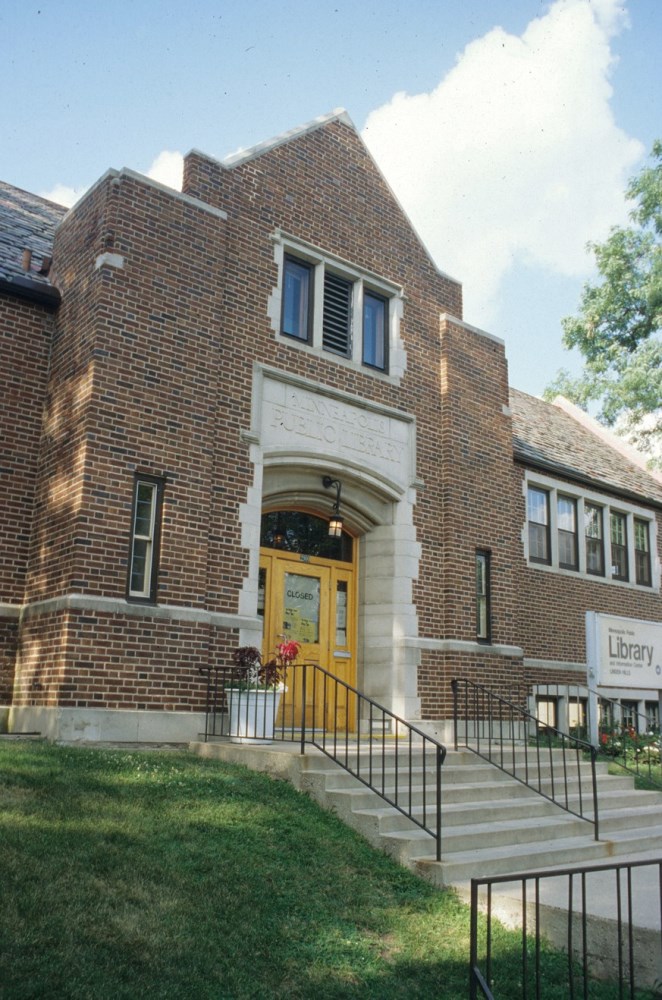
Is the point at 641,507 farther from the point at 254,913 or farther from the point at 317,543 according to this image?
the point at 254,913

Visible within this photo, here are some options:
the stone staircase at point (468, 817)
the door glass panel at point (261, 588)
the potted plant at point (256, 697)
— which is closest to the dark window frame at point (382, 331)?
the door glass panel at point (261, 588)

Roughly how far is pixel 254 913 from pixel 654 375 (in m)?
18.2

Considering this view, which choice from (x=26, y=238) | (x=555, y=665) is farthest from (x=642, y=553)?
(x=26, y=238)

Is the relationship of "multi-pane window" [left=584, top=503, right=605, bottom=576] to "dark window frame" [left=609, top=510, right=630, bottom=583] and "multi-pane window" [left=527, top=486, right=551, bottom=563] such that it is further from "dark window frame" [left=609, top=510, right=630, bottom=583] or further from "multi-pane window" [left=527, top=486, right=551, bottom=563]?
"multi-pane window" [left=527, top=486, right=551, bottom=563]

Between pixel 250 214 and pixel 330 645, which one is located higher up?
pixel 250 214

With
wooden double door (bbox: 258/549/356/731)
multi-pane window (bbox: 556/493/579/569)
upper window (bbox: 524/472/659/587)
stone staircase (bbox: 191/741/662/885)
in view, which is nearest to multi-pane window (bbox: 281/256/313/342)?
wooden double door (bbox: 258/549/356/731)

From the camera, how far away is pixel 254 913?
602 cm

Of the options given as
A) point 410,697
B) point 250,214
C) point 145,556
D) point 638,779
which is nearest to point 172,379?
point 145,556

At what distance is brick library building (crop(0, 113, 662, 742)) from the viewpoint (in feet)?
32.9

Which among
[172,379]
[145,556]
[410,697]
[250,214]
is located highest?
[250,214]

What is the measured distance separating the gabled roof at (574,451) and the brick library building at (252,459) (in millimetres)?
1088

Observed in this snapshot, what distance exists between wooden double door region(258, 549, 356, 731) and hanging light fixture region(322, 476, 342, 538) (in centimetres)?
48

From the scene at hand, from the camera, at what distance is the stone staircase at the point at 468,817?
768cm

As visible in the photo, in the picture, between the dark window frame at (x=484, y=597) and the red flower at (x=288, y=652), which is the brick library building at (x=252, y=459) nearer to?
the dark window frame at (x=484, y=597)
